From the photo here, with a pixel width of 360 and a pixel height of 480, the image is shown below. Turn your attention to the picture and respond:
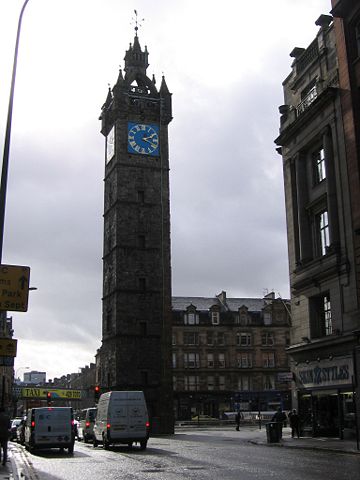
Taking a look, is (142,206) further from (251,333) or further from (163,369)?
(251,333)

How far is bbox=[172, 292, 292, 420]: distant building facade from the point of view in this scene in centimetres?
9169

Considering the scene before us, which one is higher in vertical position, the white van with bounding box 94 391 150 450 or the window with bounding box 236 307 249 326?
the window with bounding box 236 307 249 326

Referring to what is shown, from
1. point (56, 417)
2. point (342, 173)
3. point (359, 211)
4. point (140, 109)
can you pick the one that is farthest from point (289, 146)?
point (140, 109)

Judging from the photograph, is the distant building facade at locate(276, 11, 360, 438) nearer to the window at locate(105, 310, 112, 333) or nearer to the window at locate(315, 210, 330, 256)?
the window at locate(315, 210, 330, 256)

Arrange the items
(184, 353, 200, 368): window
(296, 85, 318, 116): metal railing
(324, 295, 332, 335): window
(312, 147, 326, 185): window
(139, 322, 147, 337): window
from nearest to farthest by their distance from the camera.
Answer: (324, 295, 332, 335): window → (312, 147, 326, 185): window → (296, 85, 318, 116): metal railing → (139, 322, 147, 337): window → (184, 353, 200, 368): window

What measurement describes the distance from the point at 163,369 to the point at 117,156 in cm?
2284

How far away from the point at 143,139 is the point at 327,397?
4098 cm

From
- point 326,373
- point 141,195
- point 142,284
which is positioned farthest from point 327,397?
point 141,195

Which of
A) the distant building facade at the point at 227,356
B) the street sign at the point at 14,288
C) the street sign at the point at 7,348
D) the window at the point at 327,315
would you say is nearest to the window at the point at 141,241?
the window at the point at 327,315

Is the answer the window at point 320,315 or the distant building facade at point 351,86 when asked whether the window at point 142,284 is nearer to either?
the window at point 320,315

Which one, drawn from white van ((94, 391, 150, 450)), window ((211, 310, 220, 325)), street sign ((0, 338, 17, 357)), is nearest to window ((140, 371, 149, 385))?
white van ((94, 391, 150, 450))

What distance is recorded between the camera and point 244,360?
310 ft

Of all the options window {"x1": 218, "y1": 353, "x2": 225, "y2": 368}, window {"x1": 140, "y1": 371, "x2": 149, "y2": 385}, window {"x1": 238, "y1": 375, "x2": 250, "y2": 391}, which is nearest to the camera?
window {"x1": 140, "y1": 371, "x2": 149, "y2": 385}

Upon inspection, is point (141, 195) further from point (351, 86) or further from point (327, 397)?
point (327, 397)
